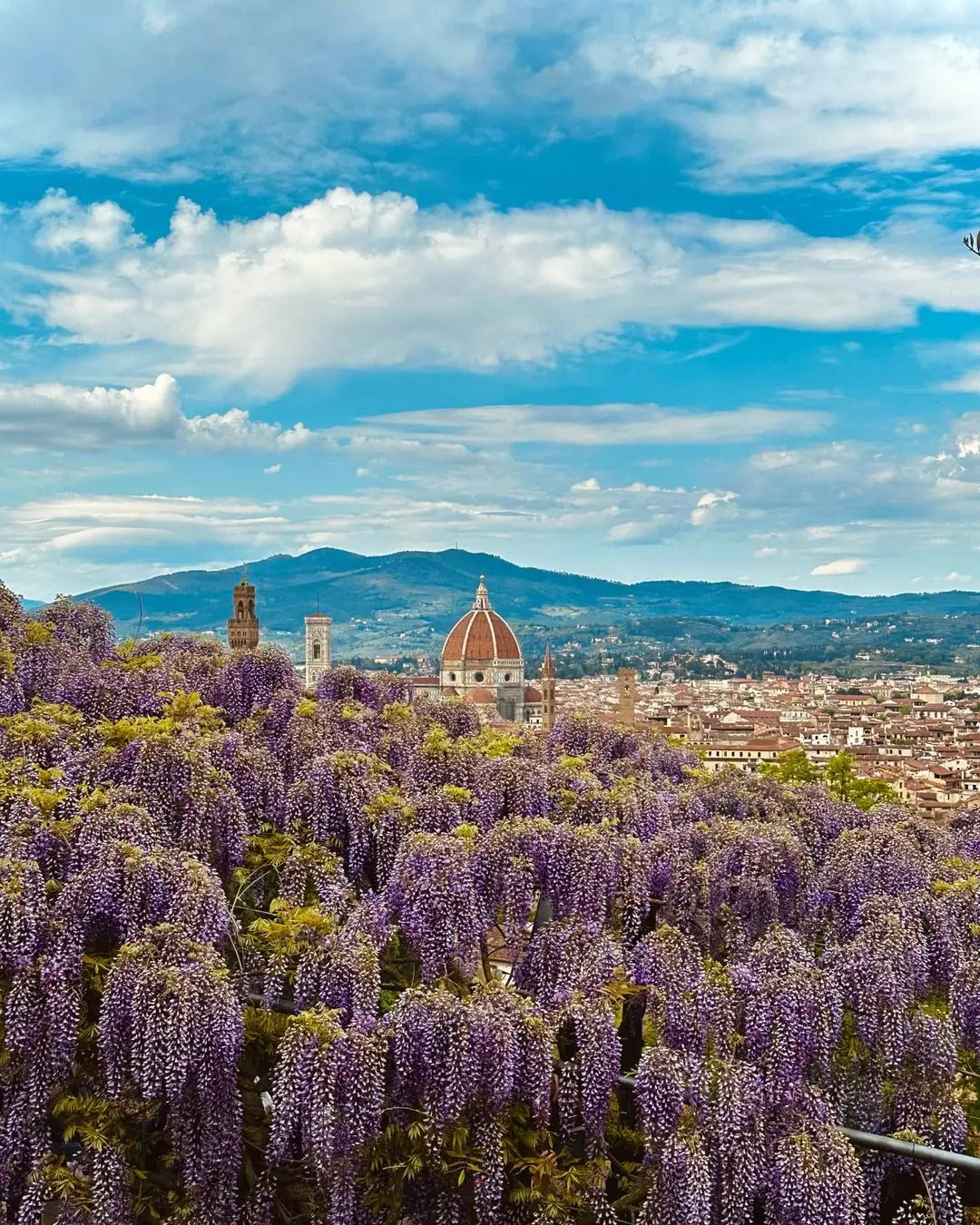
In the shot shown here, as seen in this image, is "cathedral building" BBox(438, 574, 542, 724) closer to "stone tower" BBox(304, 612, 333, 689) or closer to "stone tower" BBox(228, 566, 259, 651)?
"stone tower" BBox(304, 612, 333, 689)

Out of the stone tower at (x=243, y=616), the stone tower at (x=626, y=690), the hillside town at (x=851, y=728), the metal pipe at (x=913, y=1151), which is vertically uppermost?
the stone tower at (x=243, y=616)

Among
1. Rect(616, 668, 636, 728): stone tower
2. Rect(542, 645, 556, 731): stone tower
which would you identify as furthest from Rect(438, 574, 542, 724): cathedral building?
Rect(616, 668, 636, 728): stone tower

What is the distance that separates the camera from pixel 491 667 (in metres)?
106

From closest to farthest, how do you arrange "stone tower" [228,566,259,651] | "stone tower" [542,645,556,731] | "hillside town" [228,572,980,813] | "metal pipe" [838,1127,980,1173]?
1. "metal pipe" [838,1127,980,1173]
2. "stone tower" [228,566,259,651]
3. "hillside town" [228,572,980,813]
4. "stone tower" [542,645,556,731]

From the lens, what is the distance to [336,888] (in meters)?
9.93

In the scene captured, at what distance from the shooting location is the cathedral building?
105438 mm

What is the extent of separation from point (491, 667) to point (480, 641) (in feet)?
8.55

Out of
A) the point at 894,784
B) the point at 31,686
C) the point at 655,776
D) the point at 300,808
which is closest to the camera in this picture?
the point at 300,808

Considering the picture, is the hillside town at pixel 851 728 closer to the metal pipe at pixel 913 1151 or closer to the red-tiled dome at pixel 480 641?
the red-tiled dome at pixel 480 641

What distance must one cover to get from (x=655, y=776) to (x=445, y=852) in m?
5.86

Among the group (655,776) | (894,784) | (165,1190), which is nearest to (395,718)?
(655,776)

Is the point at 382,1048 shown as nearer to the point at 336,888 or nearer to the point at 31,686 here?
the point at 336,888

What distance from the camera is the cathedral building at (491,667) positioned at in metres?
105

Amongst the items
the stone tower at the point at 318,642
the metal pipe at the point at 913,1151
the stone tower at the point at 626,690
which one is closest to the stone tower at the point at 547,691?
the stone tower at the point at 626,690
